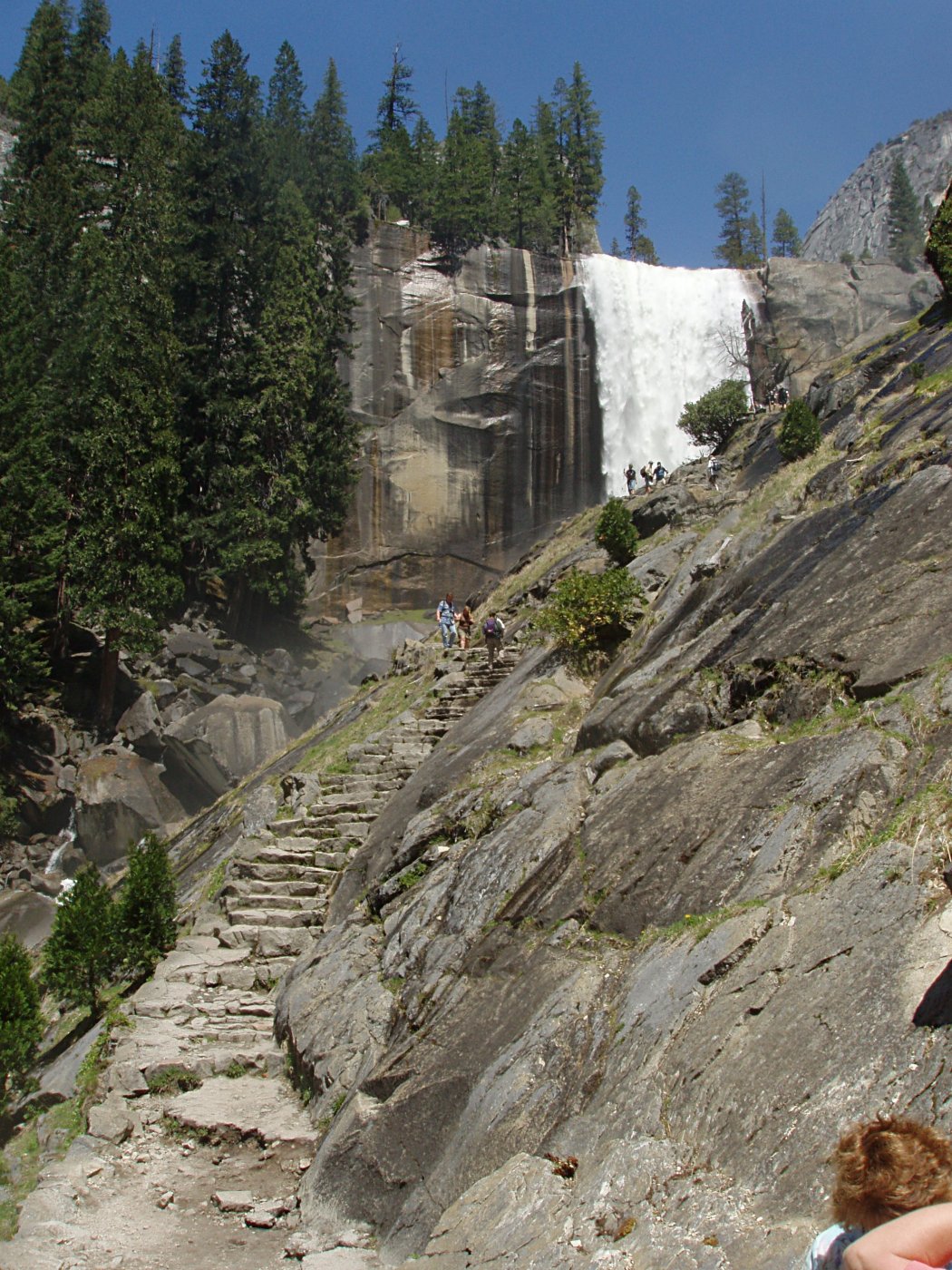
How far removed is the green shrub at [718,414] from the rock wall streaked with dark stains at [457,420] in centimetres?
1090

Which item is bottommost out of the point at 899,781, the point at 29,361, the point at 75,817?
the point at 75,817

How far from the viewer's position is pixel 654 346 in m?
47.4

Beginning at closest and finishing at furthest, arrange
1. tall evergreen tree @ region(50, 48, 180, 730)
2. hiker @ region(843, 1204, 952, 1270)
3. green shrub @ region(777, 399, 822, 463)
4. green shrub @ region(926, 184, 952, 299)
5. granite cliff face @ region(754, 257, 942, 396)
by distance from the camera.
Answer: hiker @ region(843, 1204, 952, 1270) → green shrub @ region(926, 184, 952, 299) → green shrub @ region(777, 399, 822, 463) → tall evergreen tree @ region(50, 48, 180, 730) → granite cliff face @ region(754, 257, 942, 396)

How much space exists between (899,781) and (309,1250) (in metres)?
5.22

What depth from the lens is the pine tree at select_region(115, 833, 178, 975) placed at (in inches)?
492

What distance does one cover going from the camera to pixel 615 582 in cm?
1538

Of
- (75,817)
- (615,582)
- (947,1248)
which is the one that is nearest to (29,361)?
(75,817)

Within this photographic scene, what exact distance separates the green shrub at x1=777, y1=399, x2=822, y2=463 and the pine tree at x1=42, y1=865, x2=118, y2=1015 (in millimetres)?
15135

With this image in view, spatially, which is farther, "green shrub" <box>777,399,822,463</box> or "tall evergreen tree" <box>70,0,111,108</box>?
"tall evergreen tree" <box>70,0,111,108</box>

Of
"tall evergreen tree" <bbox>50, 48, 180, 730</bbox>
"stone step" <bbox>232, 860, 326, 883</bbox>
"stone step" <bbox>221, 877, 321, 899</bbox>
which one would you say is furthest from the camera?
"tall evergreen tree" <bbox>50, 48, 180, 730</bbox>

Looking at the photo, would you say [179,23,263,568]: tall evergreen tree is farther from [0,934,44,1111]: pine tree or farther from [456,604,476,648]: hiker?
[0,934,44,1111]: pine tree

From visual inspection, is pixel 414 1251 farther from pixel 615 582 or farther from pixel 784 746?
pixel 615 582

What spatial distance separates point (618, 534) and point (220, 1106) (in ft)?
47.4

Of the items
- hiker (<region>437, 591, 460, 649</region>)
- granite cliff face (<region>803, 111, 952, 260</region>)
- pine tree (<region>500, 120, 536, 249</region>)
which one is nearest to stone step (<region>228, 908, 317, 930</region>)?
hiker (<region>437, 591, 460, 649</region>)
